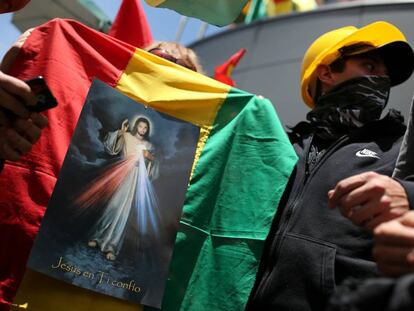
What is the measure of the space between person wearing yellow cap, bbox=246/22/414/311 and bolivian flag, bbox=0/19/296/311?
72 mm

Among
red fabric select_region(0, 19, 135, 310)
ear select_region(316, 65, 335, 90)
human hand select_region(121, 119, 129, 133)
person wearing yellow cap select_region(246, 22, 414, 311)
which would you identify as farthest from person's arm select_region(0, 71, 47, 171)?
ear select_region(316, 65, 335, 90)

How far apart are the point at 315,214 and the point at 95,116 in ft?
2.63

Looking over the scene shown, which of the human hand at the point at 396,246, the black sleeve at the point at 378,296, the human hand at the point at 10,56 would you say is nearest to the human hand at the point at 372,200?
the human hand at the point at 396,246

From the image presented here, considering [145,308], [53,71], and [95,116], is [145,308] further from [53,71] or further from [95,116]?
[53,71]

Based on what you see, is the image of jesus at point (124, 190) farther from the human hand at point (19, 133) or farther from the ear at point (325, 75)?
the ear at point (325, 75)

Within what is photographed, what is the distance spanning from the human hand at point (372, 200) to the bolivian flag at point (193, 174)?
2.26 ft

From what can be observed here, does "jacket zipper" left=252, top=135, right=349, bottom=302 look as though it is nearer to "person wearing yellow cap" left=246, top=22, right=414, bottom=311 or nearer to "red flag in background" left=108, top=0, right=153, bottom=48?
"person wearing yellow cap" left=246, top=22, right=414, bottom=311

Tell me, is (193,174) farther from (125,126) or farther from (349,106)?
(349,106)

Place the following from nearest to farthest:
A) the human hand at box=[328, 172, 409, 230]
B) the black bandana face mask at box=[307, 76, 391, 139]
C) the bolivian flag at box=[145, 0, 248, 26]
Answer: the human hand at box=[328, 172, 409, 230], the black bandana face mask at box=[307, 76, 391, 139], the bolivian flag at box=[145, 0, 248, 26]

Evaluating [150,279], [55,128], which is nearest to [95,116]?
[55,128]

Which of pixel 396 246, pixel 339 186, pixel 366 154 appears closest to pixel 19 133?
pixel 339 186

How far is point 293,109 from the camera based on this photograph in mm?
5727

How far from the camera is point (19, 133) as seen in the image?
1227 millimetres

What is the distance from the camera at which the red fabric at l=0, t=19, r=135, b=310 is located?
1.42 metres
